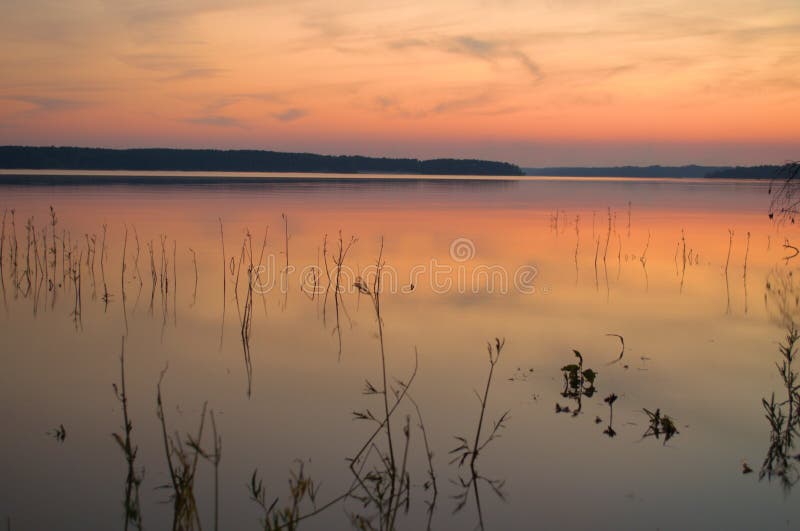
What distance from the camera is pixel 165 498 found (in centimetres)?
446

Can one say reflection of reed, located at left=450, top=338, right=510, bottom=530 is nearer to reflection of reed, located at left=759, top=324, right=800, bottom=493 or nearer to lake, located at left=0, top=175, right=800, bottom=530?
lake, located at left=0, top=175, right=800, bottom=530

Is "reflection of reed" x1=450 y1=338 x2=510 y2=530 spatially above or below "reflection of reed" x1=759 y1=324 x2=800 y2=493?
below

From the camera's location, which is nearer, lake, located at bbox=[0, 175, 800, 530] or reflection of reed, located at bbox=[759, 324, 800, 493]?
lake, located at bbox=[0, 175, 800, 530]

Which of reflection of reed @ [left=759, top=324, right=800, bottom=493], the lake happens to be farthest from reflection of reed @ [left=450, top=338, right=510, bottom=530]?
reflection of reed @ [left=759, top=324, right=800, bottom=493]

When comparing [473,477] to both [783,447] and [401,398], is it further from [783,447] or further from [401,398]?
[783,447]

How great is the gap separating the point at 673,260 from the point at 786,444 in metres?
11.7

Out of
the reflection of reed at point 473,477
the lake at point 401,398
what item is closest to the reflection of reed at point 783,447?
the lake at point 401,398

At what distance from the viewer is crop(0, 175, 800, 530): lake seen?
4.48 m

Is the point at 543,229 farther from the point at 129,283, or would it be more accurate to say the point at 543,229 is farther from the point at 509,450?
→ the point at 509,450

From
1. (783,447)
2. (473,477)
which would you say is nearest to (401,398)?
(473,477)

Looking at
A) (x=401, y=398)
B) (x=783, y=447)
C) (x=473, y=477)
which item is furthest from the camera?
(x=401, y=398)

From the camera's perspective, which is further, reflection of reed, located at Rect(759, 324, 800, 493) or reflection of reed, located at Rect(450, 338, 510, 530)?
reflection of reed, located at Rect(759, 324, 800, 493)

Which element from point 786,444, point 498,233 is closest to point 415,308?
point 786,444

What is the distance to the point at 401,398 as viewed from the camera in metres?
6.18
